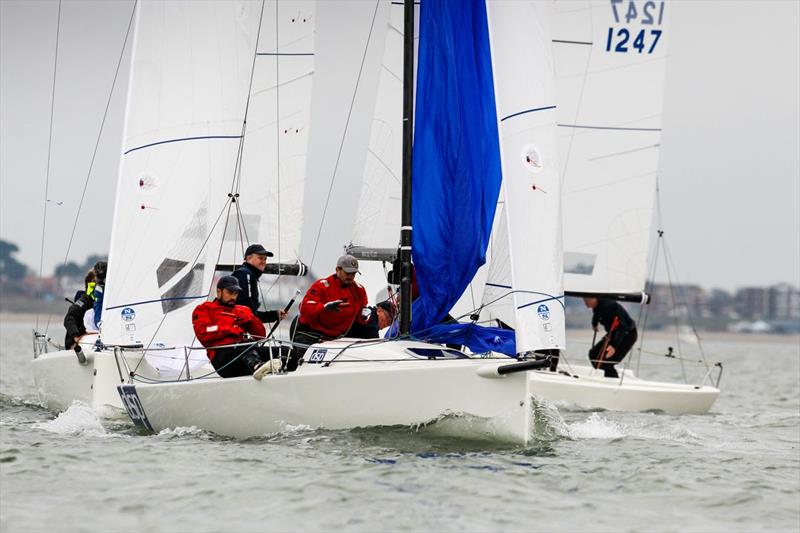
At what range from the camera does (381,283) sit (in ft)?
44.1

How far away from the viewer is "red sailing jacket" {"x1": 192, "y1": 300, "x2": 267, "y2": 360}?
927 cm

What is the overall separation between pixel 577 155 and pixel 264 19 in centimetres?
493

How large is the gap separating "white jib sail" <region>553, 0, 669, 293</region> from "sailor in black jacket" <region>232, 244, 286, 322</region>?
579 centimetres

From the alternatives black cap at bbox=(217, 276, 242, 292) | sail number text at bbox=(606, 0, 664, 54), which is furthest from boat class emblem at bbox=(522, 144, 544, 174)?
sail number text at bbox=(606, 0, 664, 54)

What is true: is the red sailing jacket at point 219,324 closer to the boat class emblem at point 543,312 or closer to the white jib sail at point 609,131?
the boat class emblem at point 543,312

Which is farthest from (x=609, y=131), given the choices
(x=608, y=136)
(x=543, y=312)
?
(x=543, y=312)

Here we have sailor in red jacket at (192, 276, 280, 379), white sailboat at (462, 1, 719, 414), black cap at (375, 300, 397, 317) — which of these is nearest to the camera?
sailor in red jacket at (192, 276, 280, 379)

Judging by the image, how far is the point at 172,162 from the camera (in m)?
10.9

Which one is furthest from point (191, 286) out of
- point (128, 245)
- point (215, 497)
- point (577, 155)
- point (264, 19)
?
point (577, 155)

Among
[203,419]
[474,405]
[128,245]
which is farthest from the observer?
[128,245]

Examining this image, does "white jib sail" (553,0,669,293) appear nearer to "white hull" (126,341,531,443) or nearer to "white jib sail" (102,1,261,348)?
"white jib sail" (102,1,261,348)

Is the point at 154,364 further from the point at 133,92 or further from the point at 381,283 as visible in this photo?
the point at 381,283

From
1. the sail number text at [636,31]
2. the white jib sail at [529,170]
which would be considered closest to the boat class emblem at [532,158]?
the white jib sail at [529,170]

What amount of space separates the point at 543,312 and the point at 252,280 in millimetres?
2711
